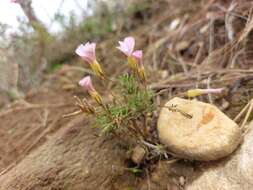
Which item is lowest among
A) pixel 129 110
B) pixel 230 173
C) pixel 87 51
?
pixel 230 173

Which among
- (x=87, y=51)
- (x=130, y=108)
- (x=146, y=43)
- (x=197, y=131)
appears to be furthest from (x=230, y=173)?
(x=146, y=43)

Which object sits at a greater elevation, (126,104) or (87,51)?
(87,51)

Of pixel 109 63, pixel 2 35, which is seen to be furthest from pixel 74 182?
pixel 109 63

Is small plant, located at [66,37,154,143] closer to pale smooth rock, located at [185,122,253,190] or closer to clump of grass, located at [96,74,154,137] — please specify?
clump of grass, located at [96,74,154,137]

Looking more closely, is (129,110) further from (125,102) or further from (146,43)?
(146,43)

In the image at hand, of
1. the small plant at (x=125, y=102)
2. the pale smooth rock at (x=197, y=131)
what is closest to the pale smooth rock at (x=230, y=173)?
the pale smooth rock at (x=197, y=131)

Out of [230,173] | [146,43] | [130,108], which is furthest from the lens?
[146,43]

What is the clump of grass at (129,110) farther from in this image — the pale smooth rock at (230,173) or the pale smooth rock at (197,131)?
the pale smooth rock at (230,173)

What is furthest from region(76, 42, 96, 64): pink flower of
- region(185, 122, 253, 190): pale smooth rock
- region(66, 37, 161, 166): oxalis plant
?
region(185, 122, 253, 190): pale smooth rock
